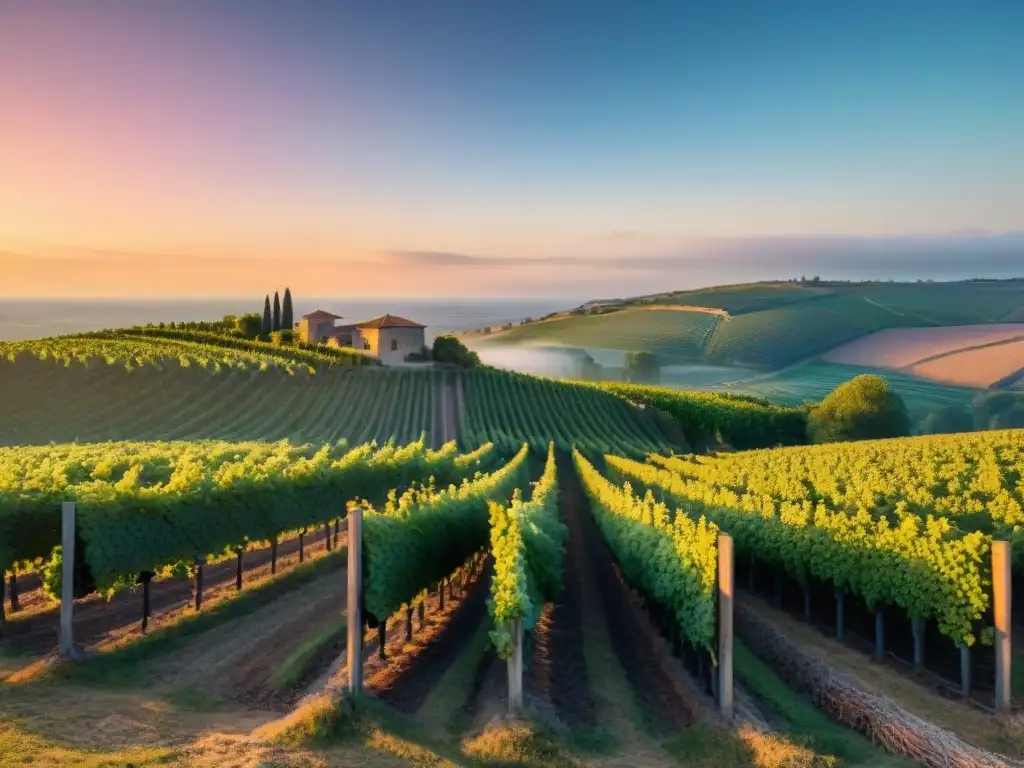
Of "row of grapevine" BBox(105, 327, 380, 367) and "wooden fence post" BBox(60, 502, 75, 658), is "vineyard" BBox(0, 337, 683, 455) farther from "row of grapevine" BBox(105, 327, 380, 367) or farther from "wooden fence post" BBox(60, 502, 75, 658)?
"wooden fence post" BBox(60, 502, 75, 658)

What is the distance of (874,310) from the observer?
137875mm

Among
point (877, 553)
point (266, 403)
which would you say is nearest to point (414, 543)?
point (877, 553)

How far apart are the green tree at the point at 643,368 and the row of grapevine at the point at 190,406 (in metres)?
70.2

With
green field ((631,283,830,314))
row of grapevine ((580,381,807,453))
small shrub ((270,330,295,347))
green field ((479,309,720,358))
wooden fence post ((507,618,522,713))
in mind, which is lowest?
row of grapevine ((580,381,807,453))

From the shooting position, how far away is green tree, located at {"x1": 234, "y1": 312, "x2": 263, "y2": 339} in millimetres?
78562

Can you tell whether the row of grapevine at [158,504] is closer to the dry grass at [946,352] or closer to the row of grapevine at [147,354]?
the row of grapevine at [147,354]

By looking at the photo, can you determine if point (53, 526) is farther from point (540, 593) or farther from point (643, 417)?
point (643, 417)

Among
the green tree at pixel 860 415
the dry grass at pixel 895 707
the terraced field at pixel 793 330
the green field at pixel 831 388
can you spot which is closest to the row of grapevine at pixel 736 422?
the green tree at pixel 860 415

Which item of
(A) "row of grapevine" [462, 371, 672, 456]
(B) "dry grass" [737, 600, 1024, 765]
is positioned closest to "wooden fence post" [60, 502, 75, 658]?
(B) "dry grass" [737, 600, 1024, 765]

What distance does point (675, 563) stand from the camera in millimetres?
11086

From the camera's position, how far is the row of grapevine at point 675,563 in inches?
388

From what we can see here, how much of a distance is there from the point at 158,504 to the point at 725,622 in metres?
9.04

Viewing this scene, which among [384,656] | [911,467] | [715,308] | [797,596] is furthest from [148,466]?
[715,308]

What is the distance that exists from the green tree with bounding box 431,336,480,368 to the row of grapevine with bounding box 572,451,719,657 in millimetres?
54001
